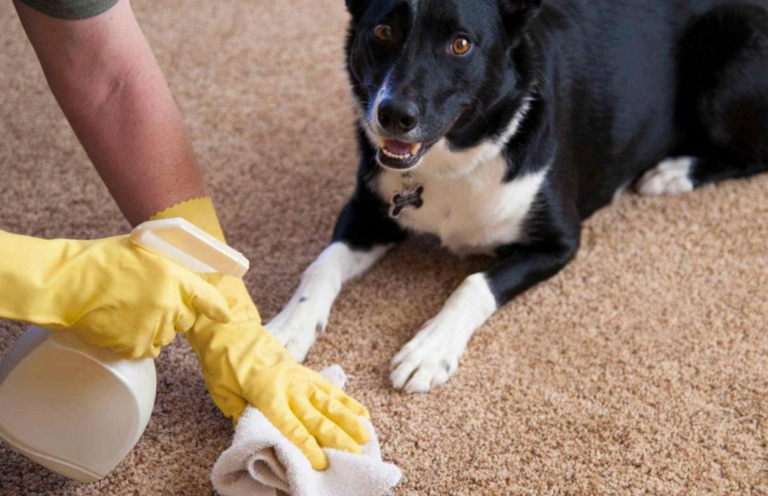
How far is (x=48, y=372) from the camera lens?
3.98 feet

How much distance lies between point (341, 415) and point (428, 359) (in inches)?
10.2

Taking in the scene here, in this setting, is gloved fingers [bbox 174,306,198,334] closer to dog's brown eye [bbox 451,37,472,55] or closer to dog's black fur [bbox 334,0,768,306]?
dog's black fur [bbox 334,0,768,306]

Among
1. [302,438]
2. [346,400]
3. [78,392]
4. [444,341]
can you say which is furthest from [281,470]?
[444,341]

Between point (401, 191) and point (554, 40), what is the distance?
0.47m

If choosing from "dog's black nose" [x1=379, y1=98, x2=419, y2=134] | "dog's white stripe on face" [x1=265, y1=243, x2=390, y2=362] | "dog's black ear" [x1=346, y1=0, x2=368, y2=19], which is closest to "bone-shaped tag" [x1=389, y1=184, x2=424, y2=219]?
"dog's white stripe on face" [x1=265, y1=243, x2=390, y2=362]

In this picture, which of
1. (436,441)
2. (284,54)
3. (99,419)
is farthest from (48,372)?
(284,54)

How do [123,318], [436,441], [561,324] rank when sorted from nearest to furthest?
1. [123,318]
2. [436,441]
3. [561,324]

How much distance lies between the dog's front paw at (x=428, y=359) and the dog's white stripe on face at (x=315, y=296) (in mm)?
178

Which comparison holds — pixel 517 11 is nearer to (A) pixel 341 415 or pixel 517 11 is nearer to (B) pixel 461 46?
(B) pixel 461 46

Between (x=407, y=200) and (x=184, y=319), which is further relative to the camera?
(x=407, y=200)

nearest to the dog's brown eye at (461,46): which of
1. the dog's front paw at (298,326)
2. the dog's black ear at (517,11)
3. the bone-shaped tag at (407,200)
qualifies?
the dog's black ear at (517,11)

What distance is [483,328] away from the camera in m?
1.70

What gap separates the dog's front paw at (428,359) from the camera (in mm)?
1545

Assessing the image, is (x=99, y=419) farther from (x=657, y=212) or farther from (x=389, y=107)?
(x=657, y=212)
